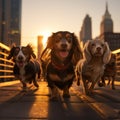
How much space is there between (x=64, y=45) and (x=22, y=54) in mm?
3438

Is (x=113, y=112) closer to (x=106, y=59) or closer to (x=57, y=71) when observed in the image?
(x=57, y=71)

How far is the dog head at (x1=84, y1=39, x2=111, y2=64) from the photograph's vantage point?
30.9 ft

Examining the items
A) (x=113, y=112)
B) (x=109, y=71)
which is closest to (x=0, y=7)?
(x=109, y=71)

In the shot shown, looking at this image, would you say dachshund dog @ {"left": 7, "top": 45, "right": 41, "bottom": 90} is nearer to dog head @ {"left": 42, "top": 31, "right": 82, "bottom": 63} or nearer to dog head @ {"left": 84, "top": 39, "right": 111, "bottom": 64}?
dog head @ {"left": 84, "top": 39, "right": 111, "bottom": 64}

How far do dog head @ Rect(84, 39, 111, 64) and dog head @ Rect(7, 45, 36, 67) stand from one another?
197cm

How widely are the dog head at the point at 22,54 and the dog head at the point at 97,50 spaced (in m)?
1.97

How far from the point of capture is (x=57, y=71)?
7.93m

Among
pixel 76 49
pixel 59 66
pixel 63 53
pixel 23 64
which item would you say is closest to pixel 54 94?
pixel 59 66

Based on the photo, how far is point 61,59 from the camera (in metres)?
8.05

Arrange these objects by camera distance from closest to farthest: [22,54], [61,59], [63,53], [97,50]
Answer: [63,53] → [61,59] → [97,50] → [22,54]

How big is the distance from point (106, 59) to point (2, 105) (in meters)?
4.05

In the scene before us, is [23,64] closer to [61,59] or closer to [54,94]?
[61,59]

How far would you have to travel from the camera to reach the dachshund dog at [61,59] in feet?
25.7

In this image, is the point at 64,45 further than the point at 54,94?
Yes
